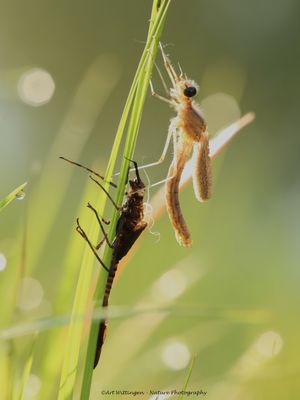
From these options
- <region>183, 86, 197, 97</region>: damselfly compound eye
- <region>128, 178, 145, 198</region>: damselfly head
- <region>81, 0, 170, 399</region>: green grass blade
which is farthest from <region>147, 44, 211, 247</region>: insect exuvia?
<region>81, 0, 170, 399</region>: green grass blade

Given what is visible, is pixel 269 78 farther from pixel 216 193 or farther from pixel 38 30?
pixel 216 193

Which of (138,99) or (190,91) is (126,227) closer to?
(138,99)

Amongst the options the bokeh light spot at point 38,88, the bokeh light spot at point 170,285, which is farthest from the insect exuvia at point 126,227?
the bokeh light spot at point 38,88

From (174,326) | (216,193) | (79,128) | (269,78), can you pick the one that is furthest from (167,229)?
(269,78)

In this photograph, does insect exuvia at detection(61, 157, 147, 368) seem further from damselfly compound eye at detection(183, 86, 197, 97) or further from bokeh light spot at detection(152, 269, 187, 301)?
damselfly compound eye at detection(183, 86, 197, 97)

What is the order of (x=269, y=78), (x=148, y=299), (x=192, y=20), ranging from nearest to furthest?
1. (x=148, y=299)
2. (x=269, y=78)
3. (x=192, y=20)

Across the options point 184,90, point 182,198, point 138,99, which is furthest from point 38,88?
point 138,99
